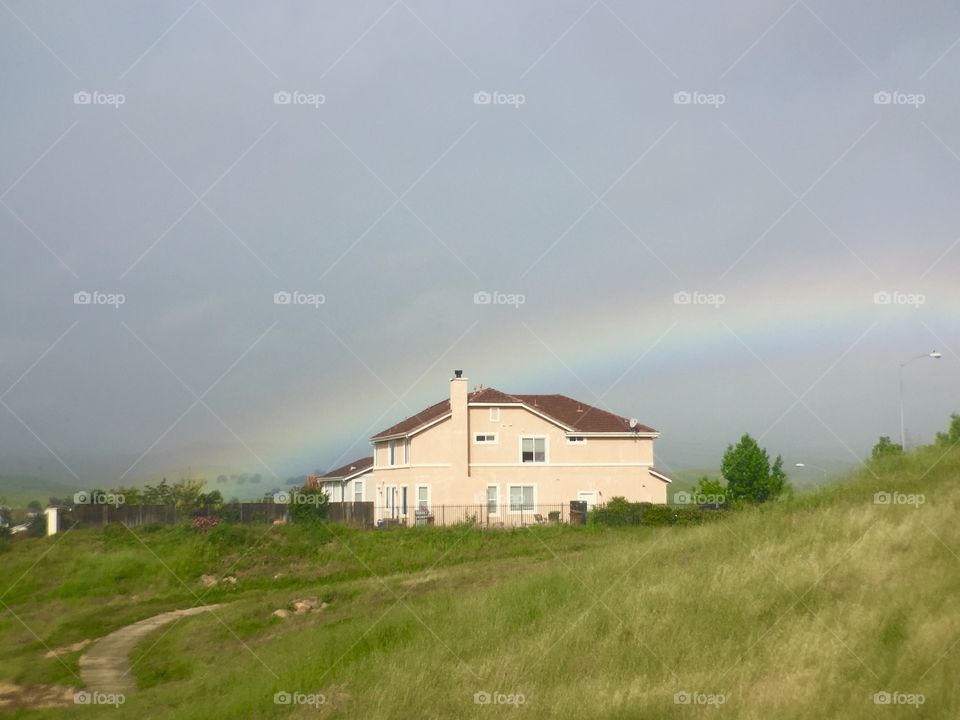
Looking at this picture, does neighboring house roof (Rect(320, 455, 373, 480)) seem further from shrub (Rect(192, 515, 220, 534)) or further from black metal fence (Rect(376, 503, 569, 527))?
shrub (Rect(192, 515, 220, 534))

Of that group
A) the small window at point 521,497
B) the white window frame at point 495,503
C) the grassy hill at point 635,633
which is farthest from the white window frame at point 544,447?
the grassy hill at point 635,633

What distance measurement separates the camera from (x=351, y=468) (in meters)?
65.1

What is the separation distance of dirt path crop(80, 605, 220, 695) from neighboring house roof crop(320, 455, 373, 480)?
33.7 metres

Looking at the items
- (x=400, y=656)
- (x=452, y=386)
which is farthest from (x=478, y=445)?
(x=400, y=656)

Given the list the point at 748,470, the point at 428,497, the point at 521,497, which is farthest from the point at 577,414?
the point at 748,470

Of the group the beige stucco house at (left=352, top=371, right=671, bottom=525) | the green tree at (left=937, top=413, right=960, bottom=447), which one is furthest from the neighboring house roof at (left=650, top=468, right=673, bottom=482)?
the green tree at (left=937, top=413, right=960, bottom=447)

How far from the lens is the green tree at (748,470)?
210 feet

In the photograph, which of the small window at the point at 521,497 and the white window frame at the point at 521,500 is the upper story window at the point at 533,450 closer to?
the white window frame at the point at 521,500

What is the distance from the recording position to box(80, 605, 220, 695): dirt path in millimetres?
18312

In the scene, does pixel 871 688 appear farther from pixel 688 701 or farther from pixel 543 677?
pixel 543 677

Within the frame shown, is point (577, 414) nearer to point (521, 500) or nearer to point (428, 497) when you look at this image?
point (521, 500)

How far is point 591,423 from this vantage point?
163 ft

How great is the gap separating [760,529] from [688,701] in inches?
367

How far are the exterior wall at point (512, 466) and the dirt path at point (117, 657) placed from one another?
20708 millimetres
